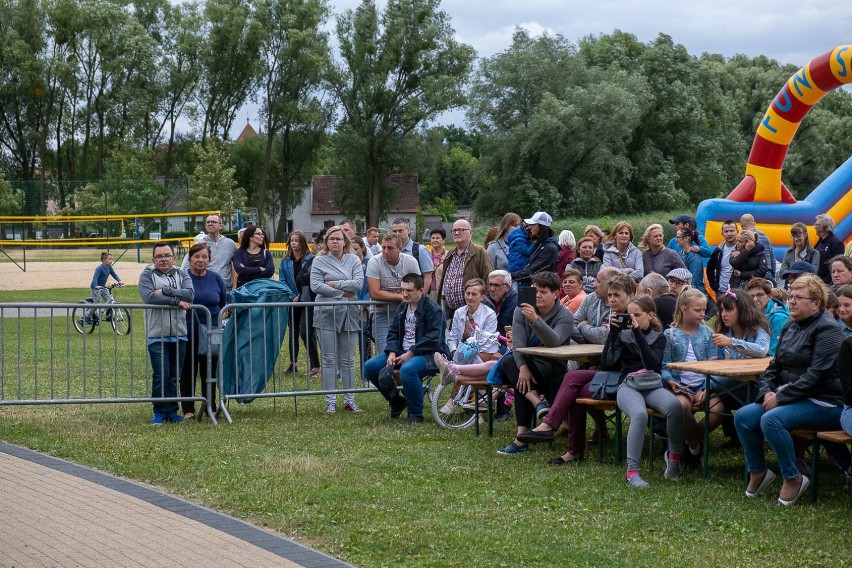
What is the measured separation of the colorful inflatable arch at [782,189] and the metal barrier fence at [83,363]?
1183cm

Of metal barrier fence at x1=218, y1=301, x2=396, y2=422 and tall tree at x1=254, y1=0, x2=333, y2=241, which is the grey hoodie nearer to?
metal barrier fence at x1=218, y1=301, x2=396, y2=422

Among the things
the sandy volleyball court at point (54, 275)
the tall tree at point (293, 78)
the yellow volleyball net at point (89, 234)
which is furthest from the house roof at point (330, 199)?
the sandy volleyball court at point (54, 275)

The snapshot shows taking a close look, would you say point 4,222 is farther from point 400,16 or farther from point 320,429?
point 320,429

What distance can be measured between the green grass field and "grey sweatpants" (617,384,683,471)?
0.25 metres

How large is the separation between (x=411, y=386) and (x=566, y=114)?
4288 centimetres

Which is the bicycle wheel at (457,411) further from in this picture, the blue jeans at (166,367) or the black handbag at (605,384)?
the blue jeans at (166,367)

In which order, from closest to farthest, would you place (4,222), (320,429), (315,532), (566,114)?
(315,532) → (320,429) → (4,222) → (566,114)

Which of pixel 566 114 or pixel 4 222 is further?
pixel 566 114

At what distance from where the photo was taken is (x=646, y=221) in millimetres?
46781

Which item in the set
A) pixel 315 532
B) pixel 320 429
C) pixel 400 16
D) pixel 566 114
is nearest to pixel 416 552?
pixel 315 532

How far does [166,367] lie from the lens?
10.3m

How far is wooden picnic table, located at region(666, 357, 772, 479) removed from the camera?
7.18 m

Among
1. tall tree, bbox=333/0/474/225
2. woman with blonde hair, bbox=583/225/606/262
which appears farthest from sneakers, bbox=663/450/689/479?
tall tree, bbox=333/0/474/225

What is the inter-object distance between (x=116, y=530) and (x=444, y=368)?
13.3ft
